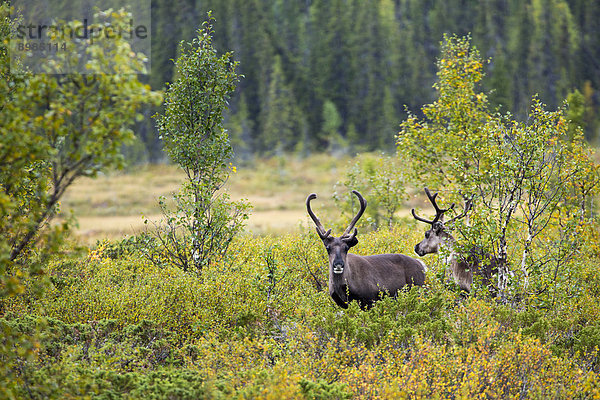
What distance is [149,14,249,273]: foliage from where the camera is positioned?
1473 centimetres

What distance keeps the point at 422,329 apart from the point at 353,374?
8.51 ft

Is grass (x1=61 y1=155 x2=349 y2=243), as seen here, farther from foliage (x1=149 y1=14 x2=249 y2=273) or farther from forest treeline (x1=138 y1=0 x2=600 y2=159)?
foliage (x1=149 y1=14 x2=249 y2=273)

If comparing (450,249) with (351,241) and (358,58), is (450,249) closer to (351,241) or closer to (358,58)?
(351,241)

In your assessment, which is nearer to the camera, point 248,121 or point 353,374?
point 353,374

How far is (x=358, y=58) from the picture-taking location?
85.3 meters

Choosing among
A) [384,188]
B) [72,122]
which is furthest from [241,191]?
[72,122]

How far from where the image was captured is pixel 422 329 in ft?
34.7

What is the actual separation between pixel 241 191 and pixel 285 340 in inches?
2081

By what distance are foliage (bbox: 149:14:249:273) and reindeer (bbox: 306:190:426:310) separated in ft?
9.53

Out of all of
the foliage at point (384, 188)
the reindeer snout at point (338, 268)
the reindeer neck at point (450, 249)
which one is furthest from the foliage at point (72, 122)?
the foliage at point (384, 188)

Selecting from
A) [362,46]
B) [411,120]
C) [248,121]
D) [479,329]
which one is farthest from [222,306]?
[362,46]

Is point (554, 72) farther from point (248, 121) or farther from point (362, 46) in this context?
point (248, 121)

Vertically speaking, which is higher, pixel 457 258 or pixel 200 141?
pixel 200 141

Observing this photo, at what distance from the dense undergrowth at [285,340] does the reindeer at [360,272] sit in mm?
550
